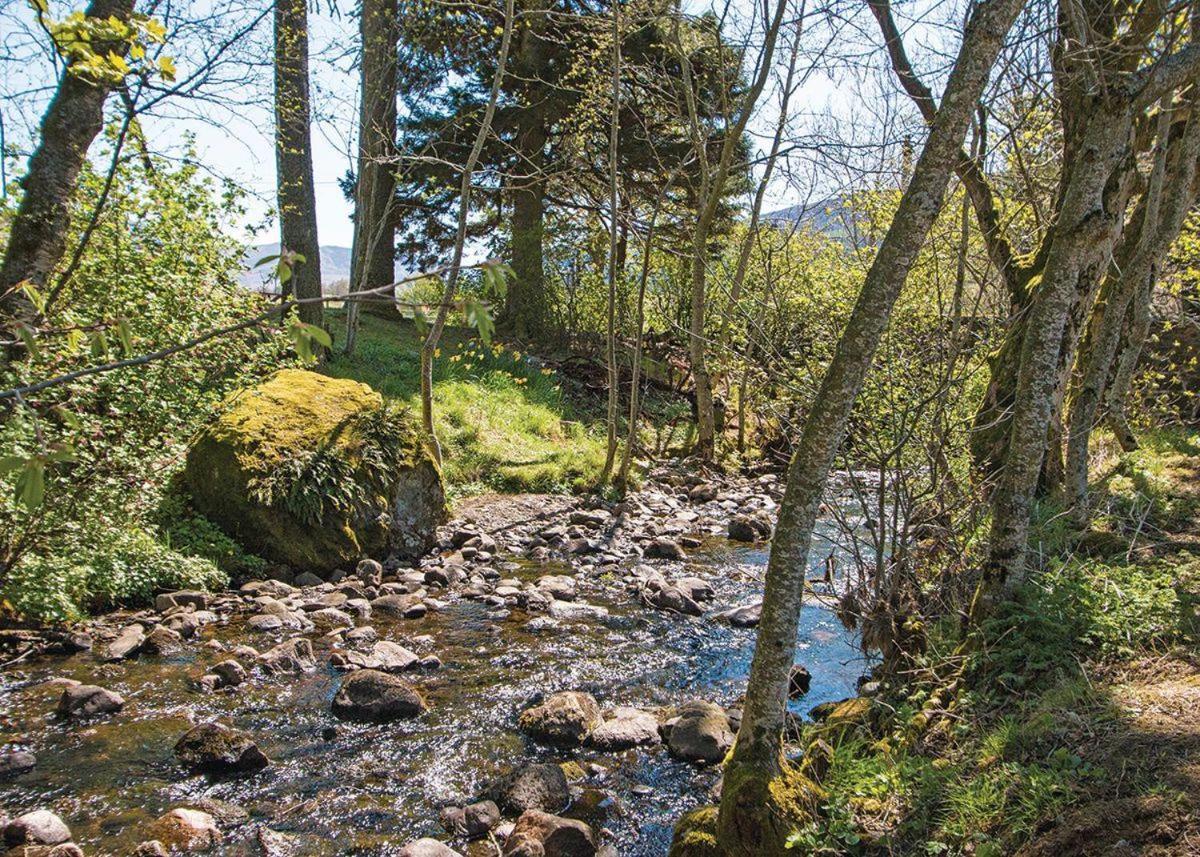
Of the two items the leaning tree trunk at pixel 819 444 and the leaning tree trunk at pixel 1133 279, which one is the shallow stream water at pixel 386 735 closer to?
the leaning tree trunk at pixel 819 444

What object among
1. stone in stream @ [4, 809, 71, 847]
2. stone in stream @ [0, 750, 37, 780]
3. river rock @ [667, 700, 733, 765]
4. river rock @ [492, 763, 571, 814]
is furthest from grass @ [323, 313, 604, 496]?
stone in stream @ [4, 809, 71, 847]

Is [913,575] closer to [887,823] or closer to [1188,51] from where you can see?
[887,823]

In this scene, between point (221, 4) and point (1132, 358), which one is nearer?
point (221, 4)

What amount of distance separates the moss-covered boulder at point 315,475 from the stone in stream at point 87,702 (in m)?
2.77

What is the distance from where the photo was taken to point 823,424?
3.45m

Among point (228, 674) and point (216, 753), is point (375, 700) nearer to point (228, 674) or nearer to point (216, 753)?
point (216, 753)

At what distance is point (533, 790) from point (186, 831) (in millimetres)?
1786

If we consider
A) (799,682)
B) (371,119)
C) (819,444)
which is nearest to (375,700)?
(799,682)

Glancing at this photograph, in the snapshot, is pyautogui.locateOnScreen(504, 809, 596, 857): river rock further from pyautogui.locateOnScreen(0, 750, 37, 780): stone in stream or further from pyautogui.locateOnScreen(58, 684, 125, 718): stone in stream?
pyautogui.locateOnScreen(58, 684, 125, 718): stone in stream

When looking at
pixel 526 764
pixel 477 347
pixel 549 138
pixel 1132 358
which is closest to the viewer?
pixel 526 764

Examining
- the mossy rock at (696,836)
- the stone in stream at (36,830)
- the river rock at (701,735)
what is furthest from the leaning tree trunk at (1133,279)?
the stone in stream at (36,830)

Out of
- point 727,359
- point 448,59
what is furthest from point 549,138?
point 727,359

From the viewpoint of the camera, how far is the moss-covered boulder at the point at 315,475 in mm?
7672

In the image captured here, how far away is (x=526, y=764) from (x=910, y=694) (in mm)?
2347
